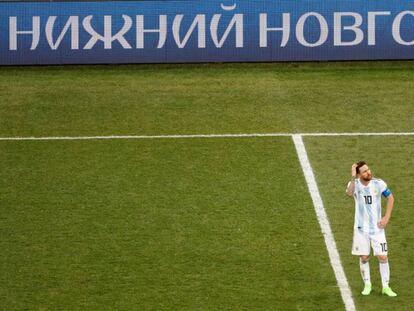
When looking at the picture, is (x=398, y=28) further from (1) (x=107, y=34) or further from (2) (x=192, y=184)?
(2) (x=192, y=184)

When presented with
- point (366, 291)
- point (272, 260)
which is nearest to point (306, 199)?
point (272, 260)

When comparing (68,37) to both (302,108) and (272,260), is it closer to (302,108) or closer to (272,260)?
(302,108)

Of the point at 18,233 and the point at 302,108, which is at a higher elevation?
the point at 302,108

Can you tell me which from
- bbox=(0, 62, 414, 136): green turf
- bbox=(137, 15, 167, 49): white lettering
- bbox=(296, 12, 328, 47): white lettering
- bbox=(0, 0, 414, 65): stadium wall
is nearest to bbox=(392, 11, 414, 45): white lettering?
bbox=(0, 0, 414, 65): stadium wall

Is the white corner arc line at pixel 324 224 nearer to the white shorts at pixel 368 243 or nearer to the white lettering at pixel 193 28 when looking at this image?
the white shorts at pixel 368 243

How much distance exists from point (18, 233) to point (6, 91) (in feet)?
26.6

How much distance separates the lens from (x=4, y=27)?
2889 centimetres

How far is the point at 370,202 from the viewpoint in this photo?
56.6ft

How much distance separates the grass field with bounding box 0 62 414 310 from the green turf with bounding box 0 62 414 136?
47mm

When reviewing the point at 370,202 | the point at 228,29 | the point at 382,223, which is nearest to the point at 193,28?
the point at 228,29

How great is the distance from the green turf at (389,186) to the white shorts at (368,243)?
760 millimetres

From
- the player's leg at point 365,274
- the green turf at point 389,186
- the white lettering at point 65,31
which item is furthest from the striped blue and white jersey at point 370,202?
the white lettering at point 65,31

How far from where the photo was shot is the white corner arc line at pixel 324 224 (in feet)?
58.9

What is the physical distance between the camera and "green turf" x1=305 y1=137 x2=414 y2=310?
59.3 feet
